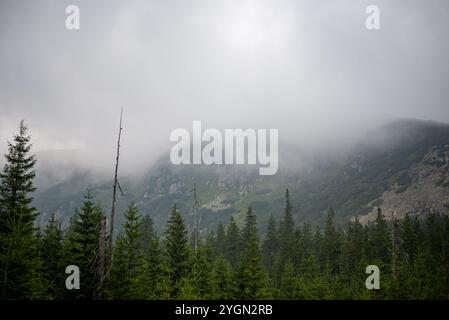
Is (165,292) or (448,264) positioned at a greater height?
(448,264)

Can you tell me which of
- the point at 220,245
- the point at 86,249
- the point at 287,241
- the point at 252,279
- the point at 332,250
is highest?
the point at 287,241

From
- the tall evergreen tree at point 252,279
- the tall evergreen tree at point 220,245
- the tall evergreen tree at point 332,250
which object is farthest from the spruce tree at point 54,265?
the tall evergreen tree at point 332,250

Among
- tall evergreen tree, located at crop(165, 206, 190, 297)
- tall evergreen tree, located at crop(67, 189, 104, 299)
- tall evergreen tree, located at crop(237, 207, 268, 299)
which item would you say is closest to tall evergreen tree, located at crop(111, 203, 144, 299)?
tall evergreen tree, located at crop(165, 206, 190, 297)

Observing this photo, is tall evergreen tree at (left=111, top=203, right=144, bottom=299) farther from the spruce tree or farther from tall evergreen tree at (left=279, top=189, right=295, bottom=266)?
tall evergreen tree at (left=279, top=189, right=295, bottom=266)

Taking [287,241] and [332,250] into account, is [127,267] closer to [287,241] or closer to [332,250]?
[287,241]

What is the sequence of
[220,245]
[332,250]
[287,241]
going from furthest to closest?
1. [220,245]
2. [287,241]
3. [332,250]

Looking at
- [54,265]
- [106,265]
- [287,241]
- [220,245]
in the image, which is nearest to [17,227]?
[106,265]

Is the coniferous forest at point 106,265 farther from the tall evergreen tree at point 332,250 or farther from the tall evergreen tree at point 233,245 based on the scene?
the tall evergreen tree at point 233,245

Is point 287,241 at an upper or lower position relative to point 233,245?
upper

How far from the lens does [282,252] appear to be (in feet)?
263
